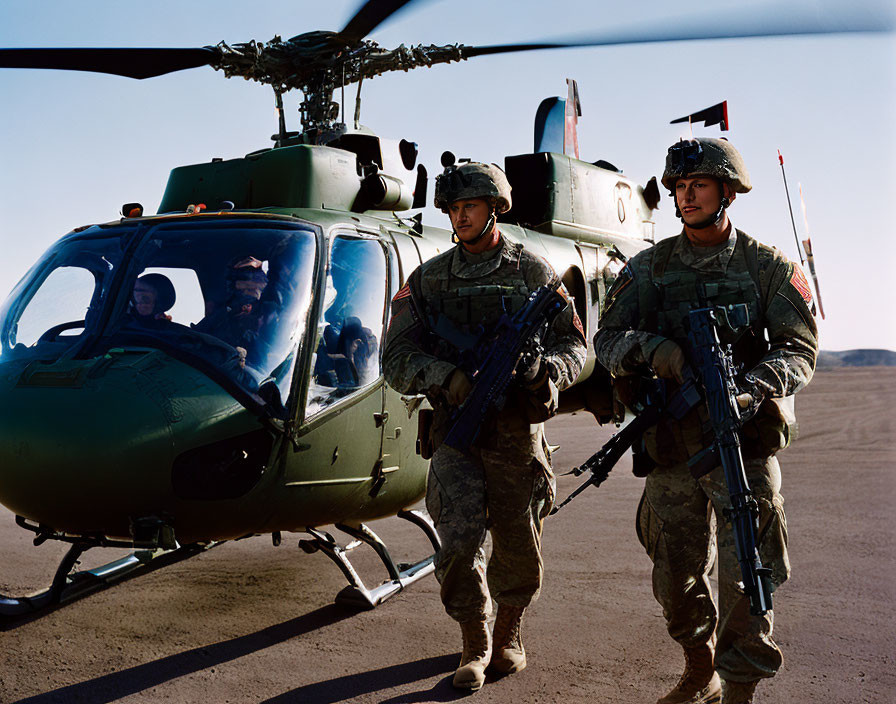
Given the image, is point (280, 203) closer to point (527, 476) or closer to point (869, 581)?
point (527, 476)

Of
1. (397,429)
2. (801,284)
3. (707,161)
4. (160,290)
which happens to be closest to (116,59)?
(160,290)

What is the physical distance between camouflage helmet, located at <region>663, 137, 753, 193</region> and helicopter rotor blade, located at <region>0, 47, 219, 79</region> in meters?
3.97

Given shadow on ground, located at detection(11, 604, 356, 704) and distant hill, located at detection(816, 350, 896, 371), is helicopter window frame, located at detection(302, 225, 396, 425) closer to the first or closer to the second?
shadow on ground, located at detection(11, 604, 356, 704)

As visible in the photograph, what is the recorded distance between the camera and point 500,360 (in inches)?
138

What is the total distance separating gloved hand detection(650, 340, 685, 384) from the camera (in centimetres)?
316

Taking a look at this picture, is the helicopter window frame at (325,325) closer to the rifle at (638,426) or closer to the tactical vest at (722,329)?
the rifle at (638,426)

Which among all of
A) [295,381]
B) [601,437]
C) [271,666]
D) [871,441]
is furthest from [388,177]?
[871,441]

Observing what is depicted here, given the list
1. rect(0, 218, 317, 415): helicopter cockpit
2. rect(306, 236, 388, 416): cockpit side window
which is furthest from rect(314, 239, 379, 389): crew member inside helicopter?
rect(0, 218, 317, 415): helicopter cockpit

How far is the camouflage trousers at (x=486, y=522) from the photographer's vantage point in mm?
3645

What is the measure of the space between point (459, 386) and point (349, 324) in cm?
97

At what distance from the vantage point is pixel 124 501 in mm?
3525

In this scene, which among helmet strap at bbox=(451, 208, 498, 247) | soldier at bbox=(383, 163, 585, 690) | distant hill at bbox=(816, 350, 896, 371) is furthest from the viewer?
distant hill at bbox=(816, 350, 896, 371)

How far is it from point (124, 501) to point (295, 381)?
2.85 ft

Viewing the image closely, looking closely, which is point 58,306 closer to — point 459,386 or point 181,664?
point 181,664
